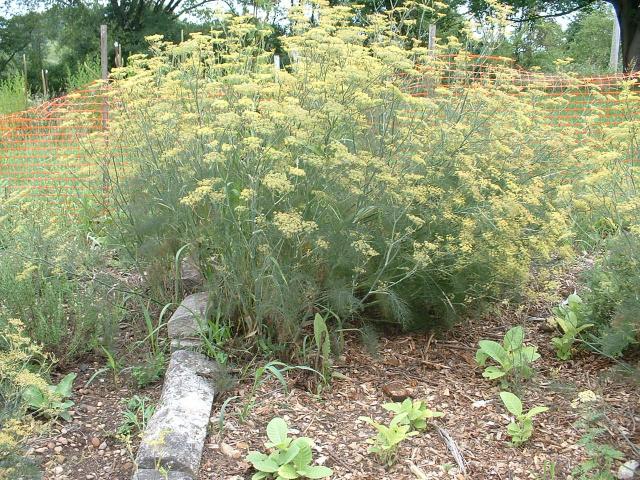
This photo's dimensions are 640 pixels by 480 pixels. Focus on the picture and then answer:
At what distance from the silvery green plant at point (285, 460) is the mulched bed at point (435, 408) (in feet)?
0.38

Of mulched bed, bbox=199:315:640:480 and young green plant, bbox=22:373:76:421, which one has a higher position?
young green plant, bbox=22:373:76:421

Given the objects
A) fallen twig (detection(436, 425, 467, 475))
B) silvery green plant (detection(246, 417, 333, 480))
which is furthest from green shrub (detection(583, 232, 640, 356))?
silvery green plant (detection(246, 417, 333, 480))

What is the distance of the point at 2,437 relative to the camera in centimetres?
224

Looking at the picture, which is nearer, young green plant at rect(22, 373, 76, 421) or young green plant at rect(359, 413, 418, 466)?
young green plant at rect(359, 413, 418, 466)

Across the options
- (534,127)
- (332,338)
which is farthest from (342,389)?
(534,127)

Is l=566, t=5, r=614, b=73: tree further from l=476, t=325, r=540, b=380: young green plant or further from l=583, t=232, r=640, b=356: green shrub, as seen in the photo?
l=476, t=325, r=540, b=380: young green plant

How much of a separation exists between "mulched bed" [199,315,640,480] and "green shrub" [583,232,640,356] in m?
0.26

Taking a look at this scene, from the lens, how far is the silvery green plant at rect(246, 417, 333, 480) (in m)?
2.64

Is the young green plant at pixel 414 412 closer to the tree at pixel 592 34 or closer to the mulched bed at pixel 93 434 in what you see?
the mulched bed at pixel 93 434

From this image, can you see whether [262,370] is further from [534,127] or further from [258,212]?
[534,127]

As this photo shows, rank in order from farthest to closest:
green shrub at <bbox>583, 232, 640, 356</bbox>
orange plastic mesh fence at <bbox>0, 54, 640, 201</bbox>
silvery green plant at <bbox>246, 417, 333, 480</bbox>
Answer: orange plastic mesh fence at <bbox>0, 54, 640, 201</bbox>
green shrub at <bbox>583, 232, 640, 356</bbox>
silvery green plant at <bbox>246, 417, 333, 480</bbox>

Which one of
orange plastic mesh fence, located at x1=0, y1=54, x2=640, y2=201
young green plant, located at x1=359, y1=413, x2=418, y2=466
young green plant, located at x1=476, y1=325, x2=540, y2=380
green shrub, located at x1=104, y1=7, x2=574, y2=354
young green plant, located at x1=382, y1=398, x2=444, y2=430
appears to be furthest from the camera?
orange plastic mesh fence, located at x1=0, y1=54, x2=640, y2=201

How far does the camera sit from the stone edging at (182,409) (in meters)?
2.67

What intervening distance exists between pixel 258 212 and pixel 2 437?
146 cm
